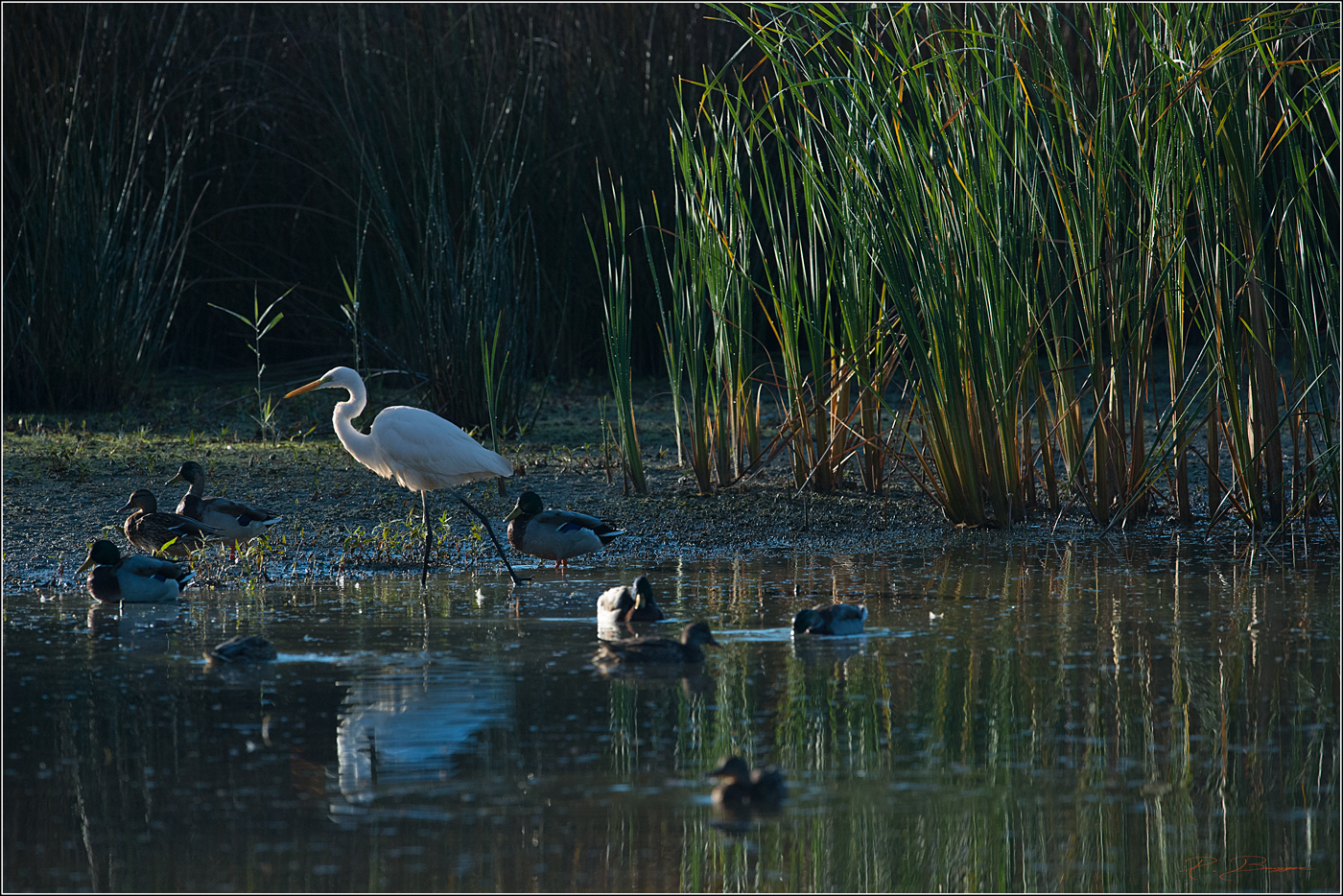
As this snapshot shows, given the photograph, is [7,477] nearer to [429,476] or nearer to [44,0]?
[429,476]

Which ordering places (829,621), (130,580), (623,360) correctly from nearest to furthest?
(829,621) < (130,580) < (623,360)

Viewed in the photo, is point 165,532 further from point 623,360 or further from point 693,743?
point 693,743

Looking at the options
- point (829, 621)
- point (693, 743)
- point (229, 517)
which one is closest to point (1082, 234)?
point (829, 621)

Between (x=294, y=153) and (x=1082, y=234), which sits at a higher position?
(x=294, y=153)

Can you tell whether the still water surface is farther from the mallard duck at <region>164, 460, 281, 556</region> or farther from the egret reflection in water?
the mallard duck at <region>164, 460, 281, 556</region>

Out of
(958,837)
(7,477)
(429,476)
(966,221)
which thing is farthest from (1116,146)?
(7,477)

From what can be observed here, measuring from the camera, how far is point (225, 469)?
7965 millimetres

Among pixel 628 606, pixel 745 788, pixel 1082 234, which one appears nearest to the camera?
pixel 745 788

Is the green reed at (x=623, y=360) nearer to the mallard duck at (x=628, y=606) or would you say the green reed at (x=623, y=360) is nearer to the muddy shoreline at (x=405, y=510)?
the muddy shoreline at (x=405, y=510)

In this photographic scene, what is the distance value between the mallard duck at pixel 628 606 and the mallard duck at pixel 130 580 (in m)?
1.77

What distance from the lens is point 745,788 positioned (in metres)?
3.33

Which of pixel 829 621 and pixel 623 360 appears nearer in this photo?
pixel 829 621
